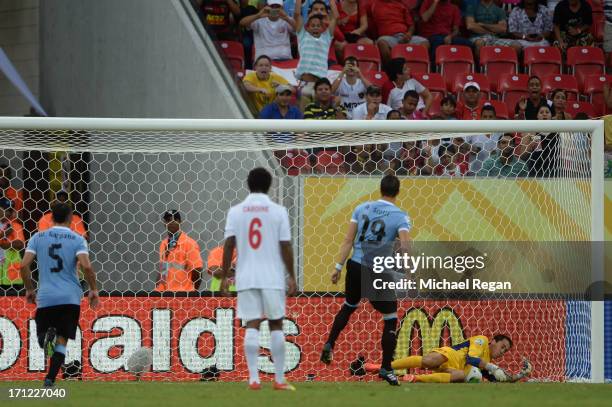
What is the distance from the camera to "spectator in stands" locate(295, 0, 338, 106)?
14961mm

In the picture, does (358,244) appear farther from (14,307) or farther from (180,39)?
(180,39)

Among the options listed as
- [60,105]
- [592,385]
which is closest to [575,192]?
[592,385]

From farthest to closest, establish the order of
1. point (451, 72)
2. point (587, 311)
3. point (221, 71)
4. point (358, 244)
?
point (451, 72) < point (221, 71) < point (587, 311) < point (358, 244)

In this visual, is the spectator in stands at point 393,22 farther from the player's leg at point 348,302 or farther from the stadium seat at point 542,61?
the player's leg at point 348,302

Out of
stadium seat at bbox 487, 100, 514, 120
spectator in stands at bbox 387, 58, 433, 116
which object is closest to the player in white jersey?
spectator in stands at bbox 387, 58, 433, 116

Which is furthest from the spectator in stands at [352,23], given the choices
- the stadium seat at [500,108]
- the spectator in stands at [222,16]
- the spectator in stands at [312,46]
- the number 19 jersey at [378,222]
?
the number 19 jersey at [378,222]

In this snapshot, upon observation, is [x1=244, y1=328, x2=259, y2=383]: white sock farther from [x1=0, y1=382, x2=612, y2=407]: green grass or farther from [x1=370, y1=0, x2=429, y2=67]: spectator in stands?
[x1=370, y1=0, x2=429, y2=67]: spectator in stands

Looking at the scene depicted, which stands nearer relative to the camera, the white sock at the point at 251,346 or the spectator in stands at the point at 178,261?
the white sock at the point at 251,346

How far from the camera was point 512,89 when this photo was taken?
16.0 m

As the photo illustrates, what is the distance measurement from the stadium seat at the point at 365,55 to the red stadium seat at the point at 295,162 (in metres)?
3.57

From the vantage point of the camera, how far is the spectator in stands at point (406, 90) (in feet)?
49.2

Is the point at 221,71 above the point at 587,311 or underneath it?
above

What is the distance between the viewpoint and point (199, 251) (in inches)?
472

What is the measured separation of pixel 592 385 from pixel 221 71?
5.65 m
